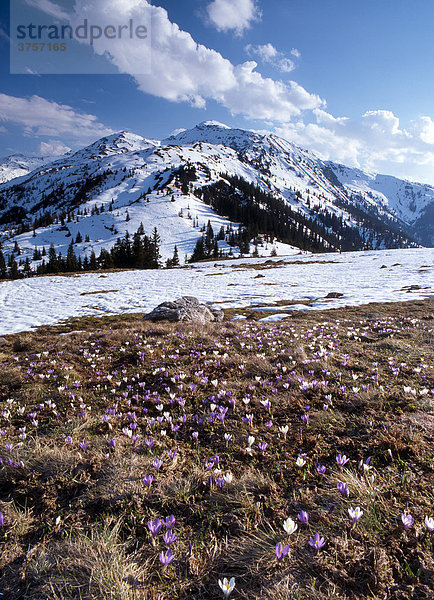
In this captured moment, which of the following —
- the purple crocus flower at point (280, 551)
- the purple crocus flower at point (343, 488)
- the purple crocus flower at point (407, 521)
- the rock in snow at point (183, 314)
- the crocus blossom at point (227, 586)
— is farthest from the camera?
the rock in snow at point (183, 314)

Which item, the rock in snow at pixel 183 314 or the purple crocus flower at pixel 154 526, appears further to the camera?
the rock in snow at pixel 183 314

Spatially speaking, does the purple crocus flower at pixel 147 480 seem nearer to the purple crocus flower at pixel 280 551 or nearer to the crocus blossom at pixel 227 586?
the crocus blossom at pixel 227 586

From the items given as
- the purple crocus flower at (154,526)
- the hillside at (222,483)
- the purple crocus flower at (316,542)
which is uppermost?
the purple crocus flower at (316,542)

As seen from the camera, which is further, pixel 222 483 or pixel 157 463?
pixel 157 463

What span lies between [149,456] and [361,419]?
9.94ft

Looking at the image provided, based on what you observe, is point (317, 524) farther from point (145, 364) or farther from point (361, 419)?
point (145, 364)

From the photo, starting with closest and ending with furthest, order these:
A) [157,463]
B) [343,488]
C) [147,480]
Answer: [343,488] → [147,480] → [157,463]

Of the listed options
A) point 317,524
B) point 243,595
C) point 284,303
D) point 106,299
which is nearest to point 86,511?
point 243,595

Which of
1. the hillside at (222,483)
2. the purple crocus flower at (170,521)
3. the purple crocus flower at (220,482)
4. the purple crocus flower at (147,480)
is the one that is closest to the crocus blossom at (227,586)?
the hillside at (222,483)

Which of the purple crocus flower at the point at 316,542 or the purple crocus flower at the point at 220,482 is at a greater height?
the purple crocus flower at the point at 316,542

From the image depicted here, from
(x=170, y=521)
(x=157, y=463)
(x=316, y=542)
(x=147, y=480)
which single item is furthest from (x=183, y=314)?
(x=316, y=542)

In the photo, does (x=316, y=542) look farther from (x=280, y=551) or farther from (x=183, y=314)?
(x=183, y=314)

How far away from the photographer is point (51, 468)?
10.8 ft

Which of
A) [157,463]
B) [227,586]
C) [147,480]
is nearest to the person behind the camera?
[227,586]
